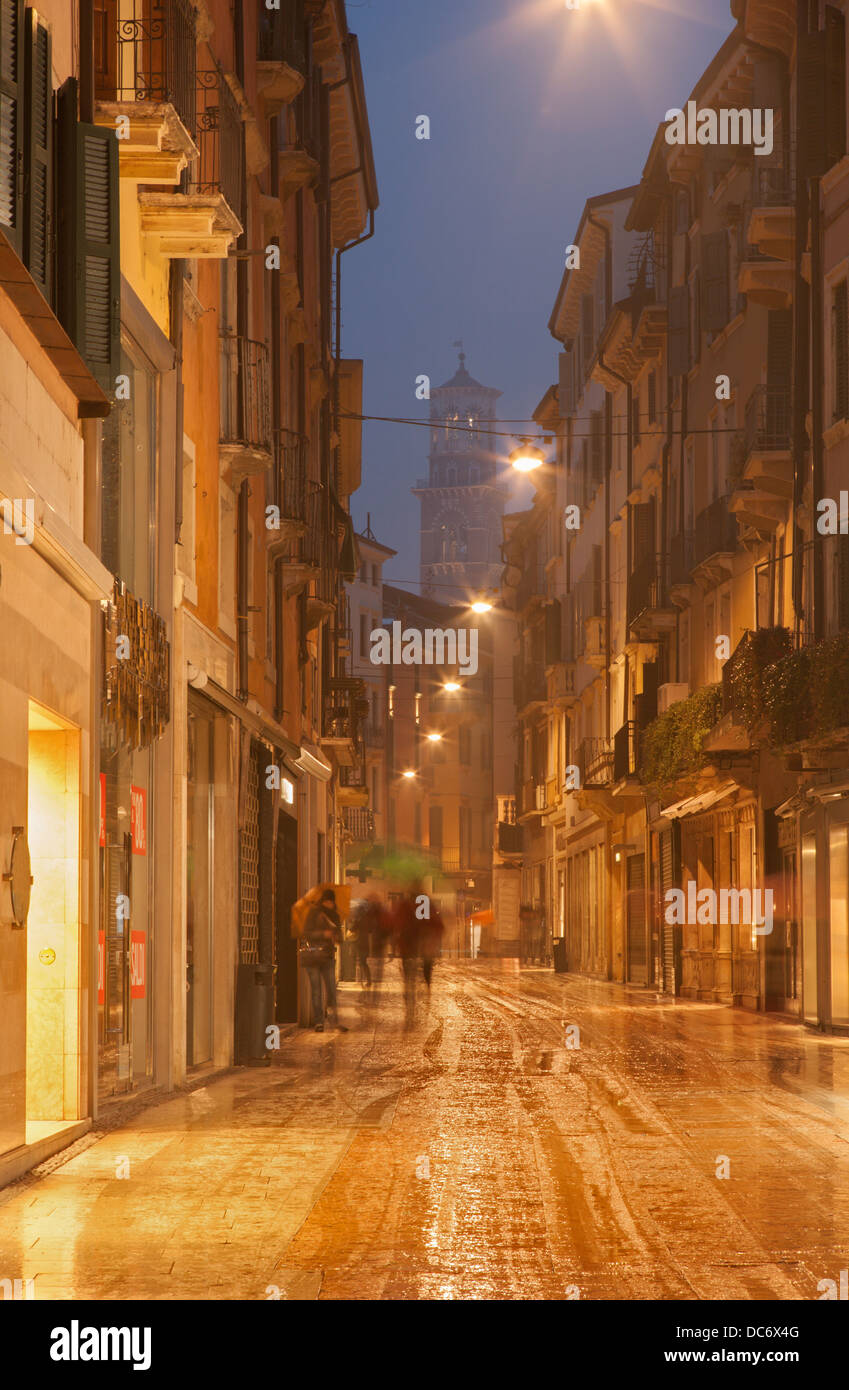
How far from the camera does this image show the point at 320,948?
23.0 metres

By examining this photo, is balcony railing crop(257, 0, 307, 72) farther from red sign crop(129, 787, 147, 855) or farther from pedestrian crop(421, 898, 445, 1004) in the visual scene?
red sign crop(129, 787, 147, 855)

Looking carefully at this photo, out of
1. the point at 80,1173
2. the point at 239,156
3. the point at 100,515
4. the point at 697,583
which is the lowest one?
the point at 80,1173

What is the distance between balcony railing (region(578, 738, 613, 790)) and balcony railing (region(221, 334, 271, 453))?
25.0 metres

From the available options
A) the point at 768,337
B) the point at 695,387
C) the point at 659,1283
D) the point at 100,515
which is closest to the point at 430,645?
the point at 695,387

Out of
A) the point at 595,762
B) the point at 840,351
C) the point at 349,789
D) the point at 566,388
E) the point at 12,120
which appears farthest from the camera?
the point at 566,388

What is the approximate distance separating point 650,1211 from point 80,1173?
323 centimetres

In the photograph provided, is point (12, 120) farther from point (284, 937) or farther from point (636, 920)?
point (636, 920)

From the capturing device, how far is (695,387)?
3641 cm

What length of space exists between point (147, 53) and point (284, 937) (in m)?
12.7

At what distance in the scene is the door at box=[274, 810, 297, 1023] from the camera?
25031 mm

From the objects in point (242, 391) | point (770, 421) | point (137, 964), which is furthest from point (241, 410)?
point (770, 421)

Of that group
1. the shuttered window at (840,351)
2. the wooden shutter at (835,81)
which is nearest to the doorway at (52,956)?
the shuttered window at (840,351)
